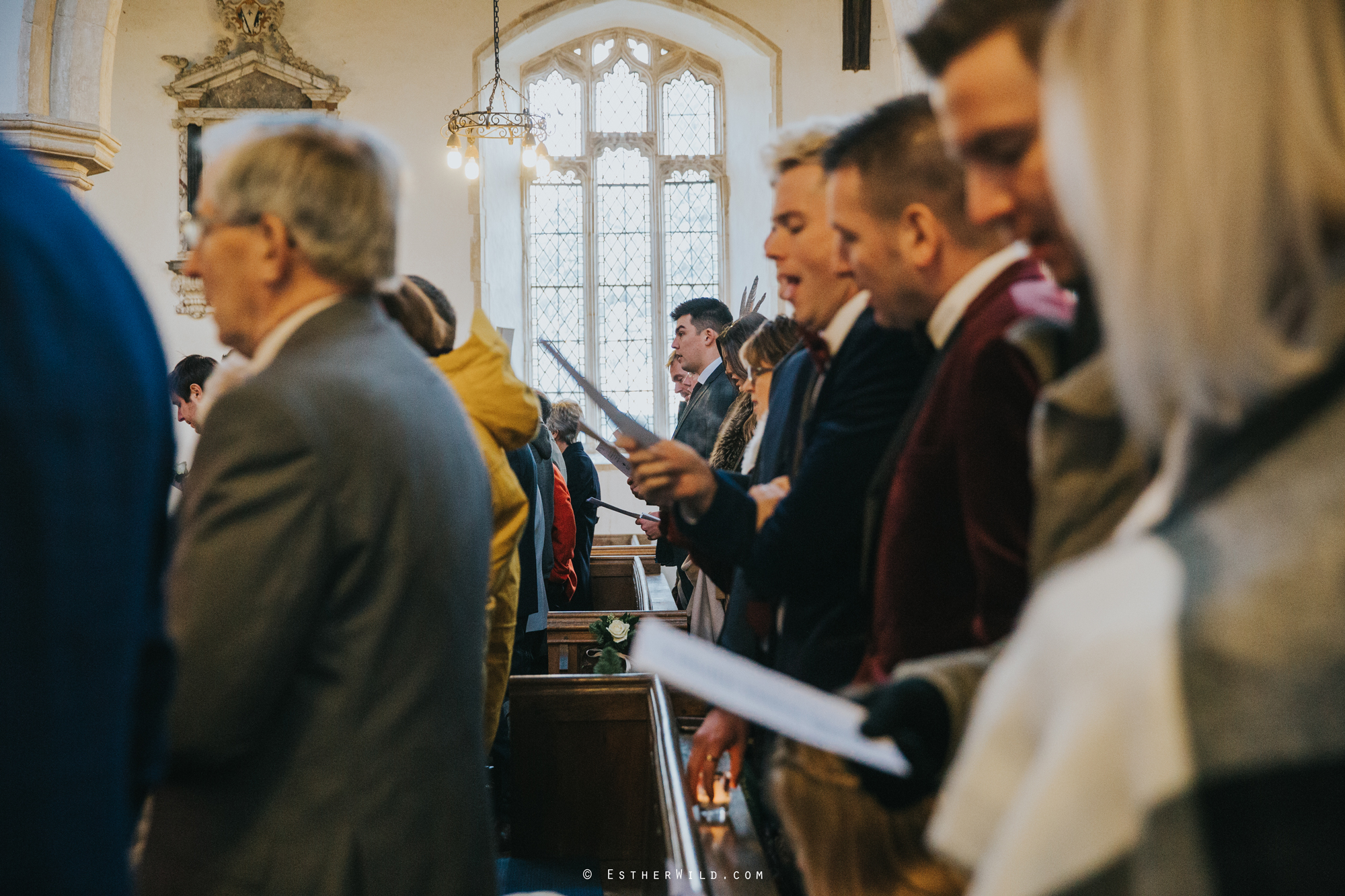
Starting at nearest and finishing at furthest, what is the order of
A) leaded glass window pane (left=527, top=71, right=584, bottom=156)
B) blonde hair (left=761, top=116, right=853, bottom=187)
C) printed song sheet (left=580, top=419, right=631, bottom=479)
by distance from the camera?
blonde hair (left=761, top=116, right=853, bottom=187)
printed song sheet (left=580, top=419, right=631, bottom=479)
leaded glass window pane (left=527, top=71, right=584, bottom=156)

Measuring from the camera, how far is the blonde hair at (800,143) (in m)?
2.13

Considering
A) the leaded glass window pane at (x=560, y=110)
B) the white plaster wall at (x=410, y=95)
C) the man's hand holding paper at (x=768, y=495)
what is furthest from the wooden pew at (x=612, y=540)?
the man's hand holding paper at (x=768, y=495)

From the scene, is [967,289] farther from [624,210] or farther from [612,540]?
[624,210]

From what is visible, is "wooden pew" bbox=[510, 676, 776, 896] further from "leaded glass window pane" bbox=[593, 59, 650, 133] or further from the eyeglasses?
"leaded glass window pane" bbox=[593, 59, 650, 133]

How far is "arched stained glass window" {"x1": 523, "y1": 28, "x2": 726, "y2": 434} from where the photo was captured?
454 inches

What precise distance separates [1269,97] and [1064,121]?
4.6 inches

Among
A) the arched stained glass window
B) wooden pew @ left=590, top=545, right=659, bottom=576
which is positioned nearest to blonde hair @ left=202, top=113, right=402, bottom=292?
wooden pew @ left=590, top=545, right=659, bottom=576

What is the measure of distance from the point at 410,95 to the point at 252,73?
1.40 m

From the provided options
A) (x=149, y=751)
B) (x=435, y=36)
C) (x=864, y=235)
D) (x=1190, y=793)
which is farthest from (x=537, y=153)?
(x=1190, y=793)

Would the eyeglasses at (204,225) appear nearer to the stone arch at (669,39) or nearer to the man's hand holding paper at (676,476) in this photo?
the man's hand holding paper at (676,476)

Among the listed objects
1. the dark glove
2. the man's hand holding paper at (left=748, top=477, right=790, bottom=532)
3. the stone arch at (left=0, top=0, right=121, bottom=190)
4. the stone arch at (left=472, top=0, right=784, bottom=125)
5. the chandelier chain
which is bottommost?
the dark glove

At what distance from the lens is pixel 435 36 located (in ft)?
34.8

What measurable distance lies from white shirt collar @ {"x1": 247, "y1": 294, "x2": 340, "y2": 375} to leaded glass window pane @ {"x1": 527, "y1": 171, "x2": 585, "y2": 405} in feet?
32.9

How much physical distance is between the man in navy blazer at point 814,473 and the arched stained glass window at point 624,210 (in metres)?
9.34
